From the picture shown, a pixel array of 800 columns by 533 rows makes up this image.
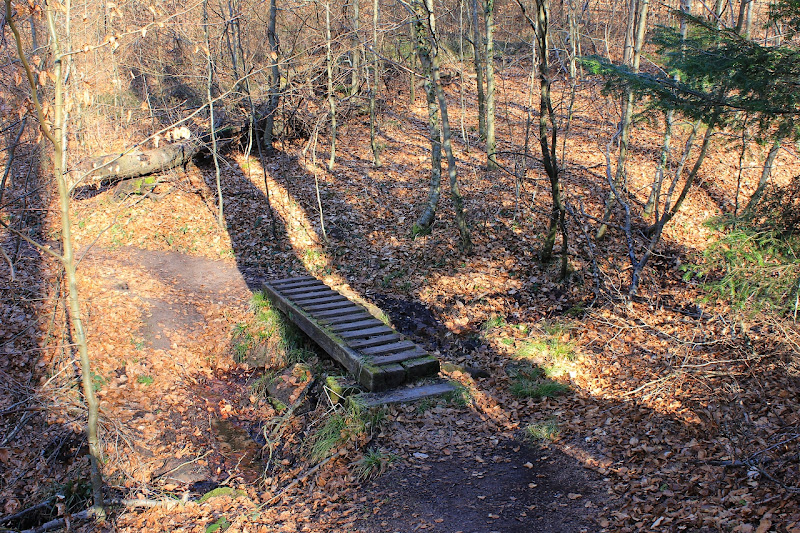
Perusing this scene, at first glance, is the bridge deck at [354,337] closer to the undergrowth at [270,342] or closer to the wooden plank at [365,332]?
the wooden plank at [365,332]

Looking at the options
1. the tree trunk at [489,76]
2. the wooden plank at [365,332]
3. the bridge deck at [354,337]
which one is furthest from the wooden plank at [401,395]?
the tree trunk at [489,76]

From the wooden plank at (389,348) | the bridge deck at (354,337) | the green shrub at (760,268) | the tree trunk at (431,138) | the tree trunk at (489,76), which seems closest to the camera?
the green shrub at (760,268)

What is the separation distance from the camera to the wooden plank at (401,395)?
18.8 ft

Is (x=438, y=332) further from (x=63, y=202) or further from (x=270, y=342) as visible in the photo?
(x=63, y=202)

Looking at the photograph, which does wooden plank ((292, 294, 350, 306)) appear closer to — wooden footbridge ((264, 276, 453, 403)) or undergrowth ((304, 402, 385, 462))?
wooden footbridge ((264, 276, 453, 403))

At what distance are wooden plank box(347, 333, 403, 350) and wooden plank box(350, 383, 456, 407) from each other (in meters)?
0.88

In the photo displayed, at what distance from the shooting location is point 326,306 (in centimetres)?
816

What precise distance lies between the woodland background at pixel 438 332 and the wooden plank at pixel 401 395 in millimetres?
128

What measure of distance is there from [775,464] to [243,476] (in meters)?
4.81

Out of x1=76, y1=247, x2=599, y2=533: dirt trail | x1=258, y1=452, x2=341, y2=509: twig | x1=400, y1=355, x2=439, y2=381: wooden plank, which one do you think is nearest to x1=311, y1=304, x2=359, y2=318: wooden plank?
x1=76, y1=247, x2=599, y2=533: dirt trail

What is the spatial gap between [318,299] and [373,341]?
200cm

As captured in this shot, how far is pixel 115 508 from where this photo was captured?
4.68 meters

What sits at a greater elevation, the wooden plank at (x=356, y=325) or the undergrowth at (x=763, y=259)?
the undergrowth at (x=763, y=259)

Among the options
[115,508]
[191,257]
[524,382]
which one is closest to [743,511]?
[524,382]
